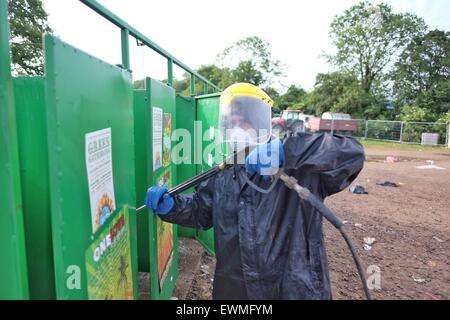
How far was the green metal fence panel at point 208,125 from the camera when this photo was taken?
12.7 feet

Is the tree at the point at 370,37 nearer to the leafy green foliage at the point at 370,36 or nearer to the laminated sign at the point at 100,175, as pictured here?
the leafy green foliage at the point at 370,36

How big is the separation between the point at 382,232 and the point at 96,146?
4.88 m

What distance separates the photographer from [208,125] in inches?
160

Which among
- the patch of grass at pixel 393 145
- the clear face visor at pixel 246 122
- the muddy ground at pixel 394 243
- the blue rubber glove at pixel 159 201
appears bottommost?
the muddy ground at pixel 394 243

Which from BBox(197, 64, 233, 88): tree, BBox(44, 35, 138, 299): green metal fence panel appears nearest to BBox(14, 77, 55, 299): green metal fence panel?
BBox(44, 35, 138, 299): green metal fence panel

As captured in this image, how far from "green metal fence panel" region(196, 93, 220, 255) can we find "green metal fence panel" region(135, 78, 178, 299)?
889 mm

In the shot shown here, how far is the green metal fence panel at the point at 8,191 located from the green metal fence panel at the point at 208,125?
277 centimetres

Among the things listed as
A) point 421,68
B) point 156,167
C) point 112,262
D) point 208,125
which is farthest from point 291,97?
point 112,262

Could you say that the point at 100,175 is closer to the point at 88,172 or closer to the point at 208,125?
the point at 88,172

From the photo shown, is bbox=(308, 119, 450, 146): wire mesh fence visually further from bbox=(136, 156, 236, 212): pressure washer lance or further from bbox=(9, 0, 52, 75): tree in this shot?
bbox=(9, 0, 52, 75): tree

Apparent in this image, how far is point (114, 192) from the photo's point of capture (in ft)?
5.85

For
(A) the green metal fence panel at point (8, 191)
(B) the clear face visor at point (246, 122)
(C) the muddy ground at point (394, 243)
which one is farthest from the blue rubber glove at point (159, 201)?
(C) the muddy ground at point (394, 243)

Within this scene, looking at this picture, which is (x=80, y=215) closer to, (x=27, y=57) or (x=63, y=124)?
(x=63, y=124)

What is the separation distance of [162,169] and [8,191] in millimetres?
1602
